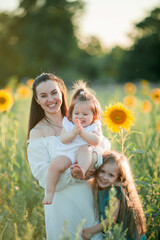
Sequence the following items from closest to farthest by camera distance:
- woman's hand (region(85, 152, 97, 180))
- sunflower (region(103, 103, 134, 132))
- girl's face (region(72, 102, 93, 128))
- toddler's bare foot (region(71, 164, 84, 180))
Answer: toddler's bare foot (region(71, 164, 84, 180)) → woman's hand (region(85, 152, 97, 180)) → girl's face (region(72, 102, 93, 128)) → sunflower (region(103, 103, 134, 132))

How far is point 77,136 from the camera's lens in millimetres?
1992

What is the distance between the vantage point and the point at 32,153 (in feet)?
6.58

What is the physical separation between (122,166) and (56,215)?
1.99ft

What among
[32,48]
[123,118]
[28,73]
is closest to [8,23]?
[32,48]

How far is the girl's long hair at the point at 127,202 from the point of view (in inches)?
75.3

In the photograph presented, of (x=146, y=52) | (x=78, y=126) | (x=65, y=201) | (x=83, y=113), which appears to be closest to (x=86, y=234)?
(x=65, y=201)

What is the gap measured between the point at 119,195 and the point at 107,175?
A: 16cm

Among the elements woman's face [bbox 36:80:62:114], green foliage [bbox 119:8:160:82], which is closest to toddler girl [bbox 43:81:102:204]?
woman's face [bbox 36:80:62:114]

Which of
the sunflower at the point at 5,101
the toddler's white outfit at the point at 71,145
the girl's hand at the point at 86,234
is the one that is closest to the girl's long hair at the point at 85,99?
the toddler's white outfit at the point at 71,145

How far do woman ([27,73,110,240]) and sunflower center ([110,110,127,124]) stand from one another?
324mm

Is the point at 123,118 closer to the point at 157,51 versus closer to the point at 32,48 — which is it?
the point at 157,51

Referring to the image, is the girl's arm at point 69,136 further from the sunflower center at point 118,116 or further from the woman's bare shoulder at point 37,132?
the sunflower center at point 118,116

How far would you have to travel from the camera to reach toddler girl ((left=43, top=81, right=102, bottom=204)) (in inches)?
70.8

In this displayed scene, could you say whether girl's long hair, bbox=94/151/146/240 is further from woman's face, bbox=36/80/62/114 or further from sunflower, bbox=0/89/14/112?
sunflower, bbox=0/89/14/112
